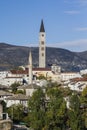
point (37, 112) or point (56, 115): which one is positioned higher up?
point (37, 112)

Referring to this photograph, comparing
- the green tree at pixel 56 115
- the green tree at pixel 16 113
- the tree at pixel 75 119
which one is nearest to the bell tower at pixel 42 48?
the green tree at pixel 16 113

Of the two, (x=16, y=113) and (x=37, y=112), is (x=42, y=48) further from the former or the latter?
(x=37, y=112)

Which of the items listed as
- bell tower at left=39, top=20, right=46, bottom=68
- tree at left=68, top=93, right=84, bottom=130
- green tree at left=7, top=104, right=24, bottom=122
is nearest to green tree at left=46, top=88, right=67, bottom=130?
tree at left=68, top=93, right=84, bottom=130

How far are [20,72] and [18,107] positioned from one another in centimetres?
5926

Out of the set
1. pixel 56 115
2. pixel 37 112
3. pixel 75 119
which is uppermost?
pixel 37 112

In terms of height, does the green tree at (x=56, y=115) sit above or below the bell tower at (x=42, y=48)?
below

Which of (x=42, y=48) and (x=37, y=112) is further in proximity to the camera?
(x=42, y=48)

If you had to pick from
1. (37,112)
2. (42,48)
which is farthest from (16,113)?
(42,48)

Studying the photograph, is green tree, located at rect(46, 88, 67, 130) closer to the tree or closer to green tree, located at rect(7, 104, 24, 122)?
Answer: the tree

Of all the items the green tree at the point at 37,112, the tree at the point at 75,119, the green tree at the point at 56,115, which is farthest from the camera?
the green tree at the point at 56,115

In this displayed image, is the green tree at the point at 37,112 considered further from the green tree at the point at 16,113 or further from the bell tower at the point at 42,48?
the bell tower at the point at 42,48

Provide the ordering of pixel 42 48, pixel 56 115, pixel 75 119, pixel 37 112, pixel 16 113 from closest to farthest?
pixel 75 119 < pixel 37 112 < pixel 56 115 < pixel 16 113 < pixel 42 48

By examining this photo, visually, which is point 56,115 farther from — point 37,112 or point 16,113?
point 16,113

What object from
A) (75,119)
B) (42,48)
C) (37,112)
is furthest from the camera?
(42,48)
